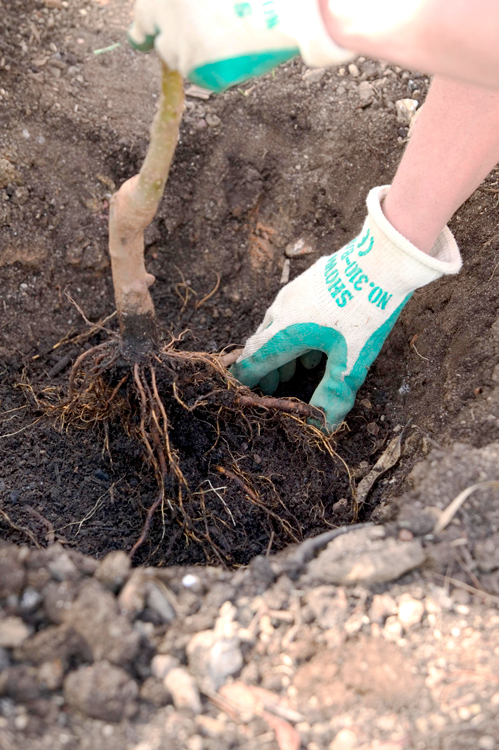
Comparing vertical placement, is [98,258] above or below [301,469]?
above

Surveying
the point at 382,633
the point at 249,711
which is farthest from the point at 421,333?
the point at 249,711

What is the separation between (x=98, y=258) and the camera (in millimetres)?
1836

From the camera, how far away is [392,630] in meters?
0.89

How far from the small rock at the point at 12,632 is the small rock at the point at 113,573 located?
13 cm

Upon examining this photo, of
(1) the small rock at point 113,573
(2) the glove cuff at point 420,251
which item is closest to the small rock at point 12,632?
(1) the small rock at point 113,573

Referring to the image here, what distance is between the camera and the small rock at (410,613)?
0.90 metres

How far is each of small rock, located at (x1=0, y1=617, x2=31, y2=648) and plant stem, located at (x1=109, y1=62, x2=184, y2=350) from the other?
72 cm

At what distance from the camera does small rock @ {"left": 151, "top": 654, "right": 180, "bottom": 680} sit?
835mm

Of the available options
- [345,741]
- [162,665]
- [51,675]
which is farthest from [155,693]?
[345,741]

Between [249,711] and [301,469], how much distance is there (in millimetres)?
772

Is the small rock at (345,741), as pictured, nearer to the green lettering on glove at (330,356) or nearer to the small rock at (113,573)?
the small rock at (113,573)

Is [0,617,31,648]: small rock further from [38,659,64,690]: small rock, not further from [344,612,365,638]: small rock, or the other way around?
[344,612,365,638]: small rock

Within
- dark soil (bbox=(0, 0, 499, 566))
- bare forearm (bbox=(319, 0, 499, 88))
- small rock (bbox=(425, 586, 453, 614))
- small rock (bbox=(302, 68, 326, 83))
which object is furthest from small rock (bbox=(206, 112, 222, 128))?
small rock (bbox=(425, 586, 453, 614))

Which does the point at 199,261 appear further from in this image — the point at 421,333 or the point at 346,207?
the point at 421,333
